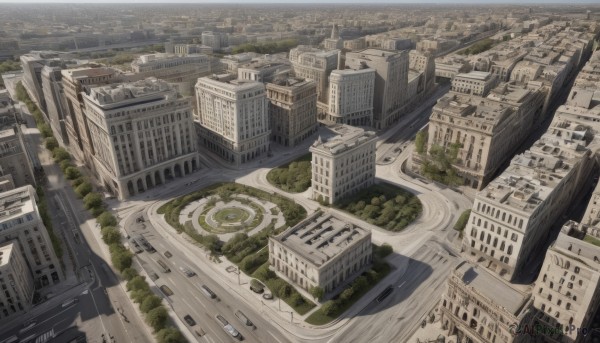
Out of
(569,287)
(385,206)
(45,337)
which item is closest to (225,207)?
(385,206)

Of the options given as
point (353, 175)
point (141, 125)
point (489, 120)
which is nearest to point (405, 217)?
point (353, 175)

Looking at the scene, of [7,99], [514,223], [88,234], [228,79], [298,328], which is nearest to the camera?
[298,328]

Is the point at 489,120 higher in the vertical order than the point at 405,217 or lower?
higher

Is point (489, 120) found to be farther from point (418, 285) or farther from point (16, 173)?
point (16, 173)

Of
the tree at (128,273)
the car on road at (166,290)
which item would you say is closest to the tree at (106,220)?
the tree at (128,273)

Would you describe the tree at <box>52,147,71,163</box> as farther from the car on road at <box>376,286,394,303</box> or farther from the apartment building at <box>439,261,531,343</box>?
the apartment building at <box>439,261,531,343</box>

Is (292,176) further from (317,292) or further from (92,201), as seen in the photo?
(92,201)
